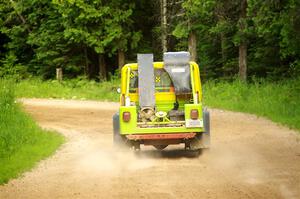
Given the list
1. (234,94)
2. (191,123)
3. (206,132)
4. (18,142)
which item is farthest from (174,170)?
(234,94)

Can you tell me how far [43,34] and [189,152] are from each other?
1130 inches

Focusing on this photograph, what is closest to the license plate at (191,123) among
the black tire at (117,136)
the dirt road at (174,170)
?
the dirt road at (174,170)

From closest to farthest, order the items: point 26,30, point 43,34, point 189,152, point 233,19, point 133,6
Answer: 1. point 189,152
2. point 233,19
3. point 133,6
4. point 43,34
5. point 26,30

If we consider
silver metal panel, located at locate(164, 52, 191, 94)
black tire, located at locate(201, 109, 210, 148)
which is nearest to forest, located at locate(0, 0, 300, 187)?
black tire, located at locate(201, 109, 210, 148)

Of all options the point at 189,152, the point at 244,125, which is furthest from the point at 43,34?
the point at 189,152

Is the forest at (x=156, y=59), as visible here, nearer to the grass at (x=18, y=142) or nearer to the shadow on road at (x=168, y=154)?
the grass at (x=18, y=142)

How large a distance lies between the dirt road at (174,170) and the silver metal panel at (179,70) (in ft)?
4.56

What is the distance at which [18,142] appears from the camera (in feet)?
57.0

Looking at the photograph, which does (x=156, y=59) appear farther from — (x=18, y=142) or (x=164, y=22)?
(x=18, y=142)

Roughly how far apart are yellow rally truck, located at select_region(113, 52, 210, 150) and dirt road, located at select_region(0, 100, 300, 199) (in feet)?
1.41

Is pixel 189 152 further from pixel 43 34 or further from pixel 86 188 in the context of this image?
pixel 43 34

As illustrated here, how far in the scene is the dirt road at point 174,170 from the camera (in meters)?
10.9

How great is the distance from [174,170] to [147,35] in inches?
1216

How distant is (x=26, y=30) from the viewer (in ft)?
153
